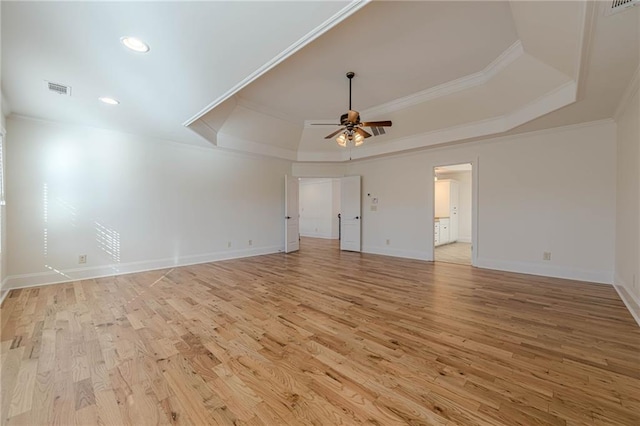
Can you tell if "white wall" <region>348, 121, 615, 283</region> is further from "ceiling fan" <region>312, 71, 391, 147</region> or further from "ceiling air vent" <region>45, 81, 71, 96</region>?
"ceiling air vent" <region>45, 81, 71, 96</region>

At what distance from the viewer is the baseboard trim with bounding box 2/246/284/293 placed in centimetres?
385

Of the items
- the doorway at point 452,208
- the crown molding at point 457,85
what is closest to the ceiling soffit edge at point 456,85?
the crown molding at point 457,85

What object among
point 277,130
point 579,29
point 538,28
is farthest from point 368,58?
point 277,130

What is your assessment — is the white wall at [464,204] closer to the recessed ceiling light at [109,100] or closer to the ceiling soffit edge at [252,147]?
the ceiling soffit edge at [252,147]

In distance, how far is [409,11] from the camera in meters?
2.61

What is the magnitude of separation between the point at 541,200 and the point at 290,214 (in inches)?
218

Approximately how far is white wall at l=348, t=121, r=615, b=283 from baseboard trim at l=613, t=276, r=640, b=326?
38cm

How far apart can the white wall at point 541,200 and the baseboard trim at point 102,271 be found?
4958mm

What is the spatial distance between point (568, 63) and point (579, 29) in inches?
37.4

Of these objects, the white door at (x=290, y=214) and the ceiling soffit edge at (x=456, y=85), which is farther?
the white door at (x=290, y=214)

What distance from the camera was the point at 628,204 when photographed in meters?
3.38

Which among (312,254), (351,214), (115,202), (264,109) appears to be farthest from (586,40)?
(115,202)

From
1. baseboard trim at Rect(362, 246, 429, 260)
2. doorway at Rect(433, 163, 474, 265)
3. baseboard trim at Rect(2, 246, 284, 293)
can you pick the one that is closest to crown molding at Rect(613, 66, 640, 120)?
baseboard trim at Rect(362, 246, 429, 260)

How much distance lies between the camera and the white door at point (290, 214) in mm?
7180
